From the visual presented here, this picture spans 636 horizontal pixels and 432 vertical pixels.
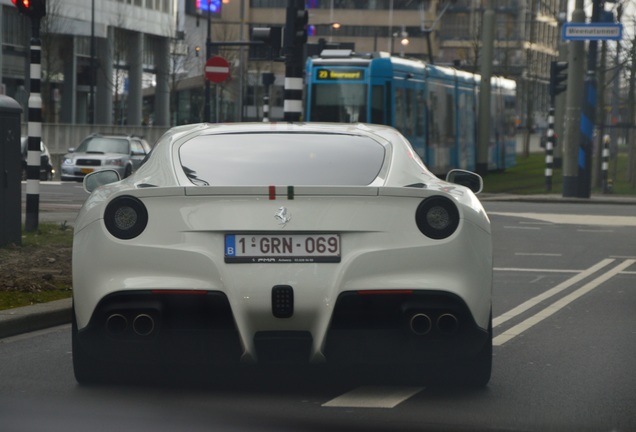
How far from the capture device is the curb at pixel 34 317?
967 cm

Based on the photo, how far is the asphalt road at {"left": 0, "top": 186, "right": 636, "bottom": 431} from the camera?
6.50 m

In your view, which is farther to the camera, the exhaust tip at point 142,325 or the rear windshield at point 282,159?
the rear windshield at point 282,159

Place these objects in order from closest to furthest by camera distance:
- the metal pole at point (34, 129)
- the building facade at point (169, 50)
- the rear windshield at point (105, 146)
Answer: the metal pole at point (34, 129) → the rear windshield at point (105, 146) → the building facade at point (169, 50)

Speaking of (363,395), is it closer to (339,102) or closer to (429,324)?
(429,324)

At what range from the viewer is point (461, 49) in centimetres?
11769

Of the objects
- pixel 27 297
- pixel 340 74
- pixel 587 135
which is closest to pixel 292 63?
pixel 27 297

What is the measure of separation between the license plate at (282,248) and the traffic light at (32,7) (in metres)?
10.0

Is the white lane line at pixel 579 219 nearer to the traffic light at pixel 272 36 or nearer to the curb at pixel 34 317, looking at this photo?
the traffic light at pixel 272 36

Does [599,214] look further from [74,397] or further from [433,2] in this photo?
[433,2]

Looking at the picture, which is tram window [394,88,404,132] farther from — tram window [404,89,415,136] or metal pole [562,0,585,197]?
metal pole [562,0,585,197]

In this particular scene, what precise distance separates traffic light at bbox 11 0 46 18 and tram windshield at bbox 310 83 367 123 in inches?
686

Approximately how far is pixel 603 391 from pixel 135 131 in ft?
199

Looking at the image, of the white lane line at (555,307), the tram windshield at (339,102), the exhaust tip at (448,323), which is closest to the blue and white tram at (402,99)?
the tram windshield at (339,102)

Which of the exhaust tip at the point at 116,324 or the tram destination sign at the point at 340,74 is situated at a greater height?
the tram destination sign at the point at 340,74
